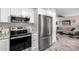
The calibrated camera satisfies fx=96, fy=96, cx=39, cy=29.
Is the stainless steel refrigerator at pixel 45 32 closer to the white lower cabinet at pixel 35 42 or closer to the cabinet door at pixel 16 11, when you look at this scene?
the white lower cabinet at pixel 35 42

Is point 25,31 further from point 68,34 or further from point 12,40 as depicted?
point 68,34

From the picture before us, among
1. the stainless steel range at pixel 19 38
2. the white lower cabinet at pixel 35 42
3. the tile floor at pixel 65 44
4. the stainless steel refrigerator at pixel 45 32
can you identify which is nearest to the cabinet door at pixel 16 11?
the stainless steel range at pixel 19 38

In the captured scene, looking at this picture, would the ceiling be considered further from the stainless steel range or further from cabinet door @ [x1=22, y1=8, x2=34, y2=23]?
the stainless steel range

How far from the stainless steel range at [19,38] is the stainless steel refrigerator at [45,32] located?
241 millimetres

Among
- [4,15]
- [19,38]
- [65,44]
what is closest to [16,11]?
[4,15]

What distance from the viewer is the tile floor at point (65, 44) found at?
1871 mm

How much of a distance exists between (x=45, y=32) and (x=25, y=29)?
16.3 inches

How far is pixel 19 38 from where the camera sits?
73.4 inches

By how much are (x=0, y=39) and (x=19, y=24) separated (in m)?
0.44

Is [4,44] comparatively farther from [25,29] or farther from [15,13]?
[15,13]

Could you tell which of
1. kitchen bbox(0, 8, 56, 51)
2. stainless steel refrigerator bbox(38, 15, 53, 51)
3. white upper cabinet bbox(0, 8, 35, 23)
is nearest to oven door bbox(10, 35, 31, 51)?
kitchen bbox(0, 8, 56, 51)

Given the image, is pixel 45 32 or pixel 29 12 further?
pixel 45 32
